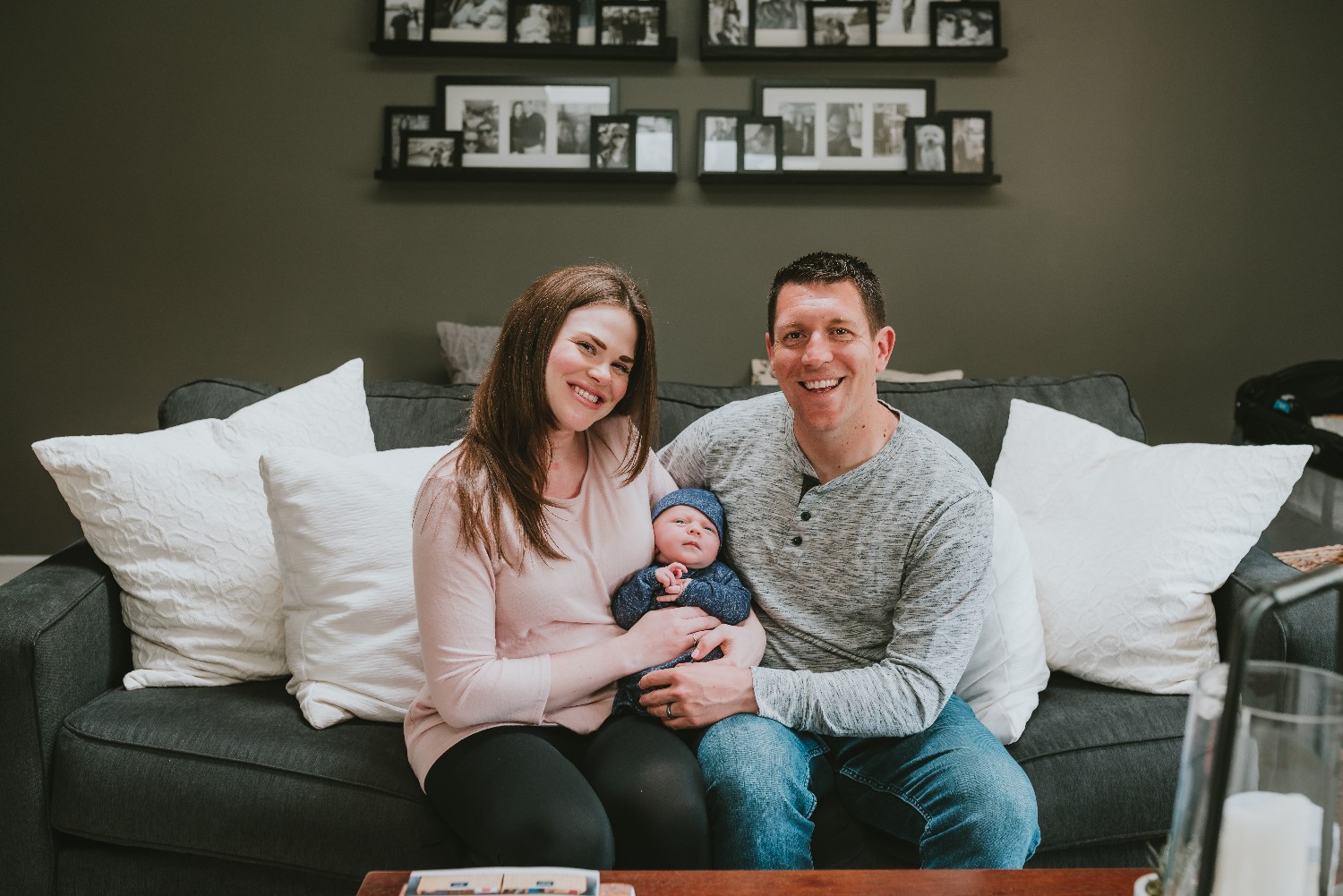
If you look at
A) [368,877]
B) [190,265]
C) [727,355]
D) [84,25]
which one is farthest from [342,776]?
[84,25]

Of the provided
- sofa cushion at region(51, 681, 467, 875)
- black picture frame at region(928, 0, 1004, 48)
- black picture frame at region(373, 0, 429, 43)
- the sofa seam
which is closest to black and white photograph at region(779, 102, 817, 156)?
black picture frame at region(928, 0, 1004, 48)

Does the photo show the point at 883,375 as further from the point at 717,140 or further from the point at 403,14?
the point at 403,14

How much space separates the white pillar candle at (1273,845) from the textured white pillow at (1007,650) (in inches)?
34.1

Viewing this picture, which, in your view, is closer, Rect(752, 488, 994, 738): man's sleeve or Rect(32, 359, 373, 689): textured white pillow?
Rect(752, 488, 994, 738): man's sleeve

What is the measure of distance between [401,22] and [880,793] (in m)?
2.81

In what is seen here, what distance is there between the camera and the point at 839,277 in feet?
5.39

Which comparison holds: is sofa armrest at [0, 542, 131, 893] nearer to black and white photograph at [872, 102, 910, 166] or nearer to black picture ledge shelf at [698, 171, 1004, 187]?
black picture ledge shelf at [698, 171, 1004, 187]

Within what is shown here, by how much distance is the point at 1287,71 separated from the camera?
130 inches

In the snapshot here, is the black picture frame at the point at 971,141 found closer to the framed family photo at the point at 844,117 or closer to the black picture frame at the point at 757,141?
the framed family photo at the point at 844,117

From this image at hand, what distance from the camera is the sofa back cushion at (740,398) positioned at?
211 cm

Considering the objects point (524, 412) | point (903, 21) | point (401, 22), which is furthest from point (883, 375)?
point (401, 22)

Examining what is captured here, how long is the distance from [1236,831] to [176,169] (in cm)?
351

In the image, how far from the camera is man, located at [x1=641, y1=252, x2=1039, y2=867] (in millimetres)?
1417

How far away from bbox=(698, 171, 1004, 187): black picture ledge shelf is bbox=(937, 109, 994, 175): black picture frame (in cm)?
3
